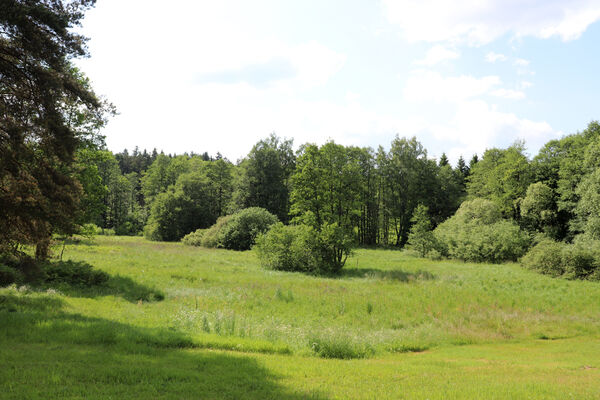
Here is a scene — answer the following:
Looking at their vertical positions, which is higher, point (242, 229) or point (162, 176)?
point (162, 176)

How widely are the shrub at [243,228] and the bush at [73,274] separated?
1186 inches

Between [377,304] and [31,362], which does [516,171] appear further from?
[31,362]

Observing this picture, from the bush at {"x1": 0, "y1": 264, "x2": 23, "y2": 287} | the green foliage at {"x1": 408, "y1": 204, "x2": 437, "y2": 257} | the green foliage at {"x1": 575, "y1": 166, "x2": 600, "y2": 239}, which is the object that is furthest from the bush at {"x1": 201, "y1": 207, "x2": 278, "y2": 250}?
the green foliage at {"x1": 575, "y1": 166, "x2": 600, "y2": 239}

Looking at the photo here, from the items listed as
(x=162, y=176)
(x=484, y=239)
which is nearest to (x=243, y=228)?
(x=484, y=239)

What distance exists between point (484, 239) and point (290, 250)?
2182cm

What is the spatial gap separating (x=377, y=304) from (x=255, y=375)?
12.0 meters

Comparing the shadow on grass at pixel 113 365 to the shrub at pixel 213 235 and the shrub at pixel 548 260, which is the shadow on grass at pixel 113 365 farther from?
the shrub at pixel 213 235

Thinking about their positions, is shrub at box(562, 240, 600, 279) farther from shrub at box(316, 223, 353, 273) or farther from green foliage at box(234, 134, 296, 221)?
green foliage at box(234, 134, 296, 221)

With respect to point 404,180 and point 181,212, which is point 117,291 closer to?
point 181,212

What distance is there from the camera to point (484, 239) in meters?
38.0

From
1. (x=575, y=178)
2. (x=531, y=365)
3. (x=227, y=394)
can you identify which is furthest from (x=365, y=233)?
(x=227, y=394)

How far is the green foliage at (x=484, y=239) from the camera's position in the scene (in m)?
36.8

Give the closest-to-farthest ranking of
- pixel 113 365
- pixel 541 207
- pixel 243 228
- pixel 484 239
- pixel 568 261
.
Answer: pixel 113 365 < pixel 568 261 < pixel 484 239 < pixel 541 207 < pixel 243 228

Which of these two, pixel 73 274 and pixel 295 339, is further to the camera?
pixel 73 274
